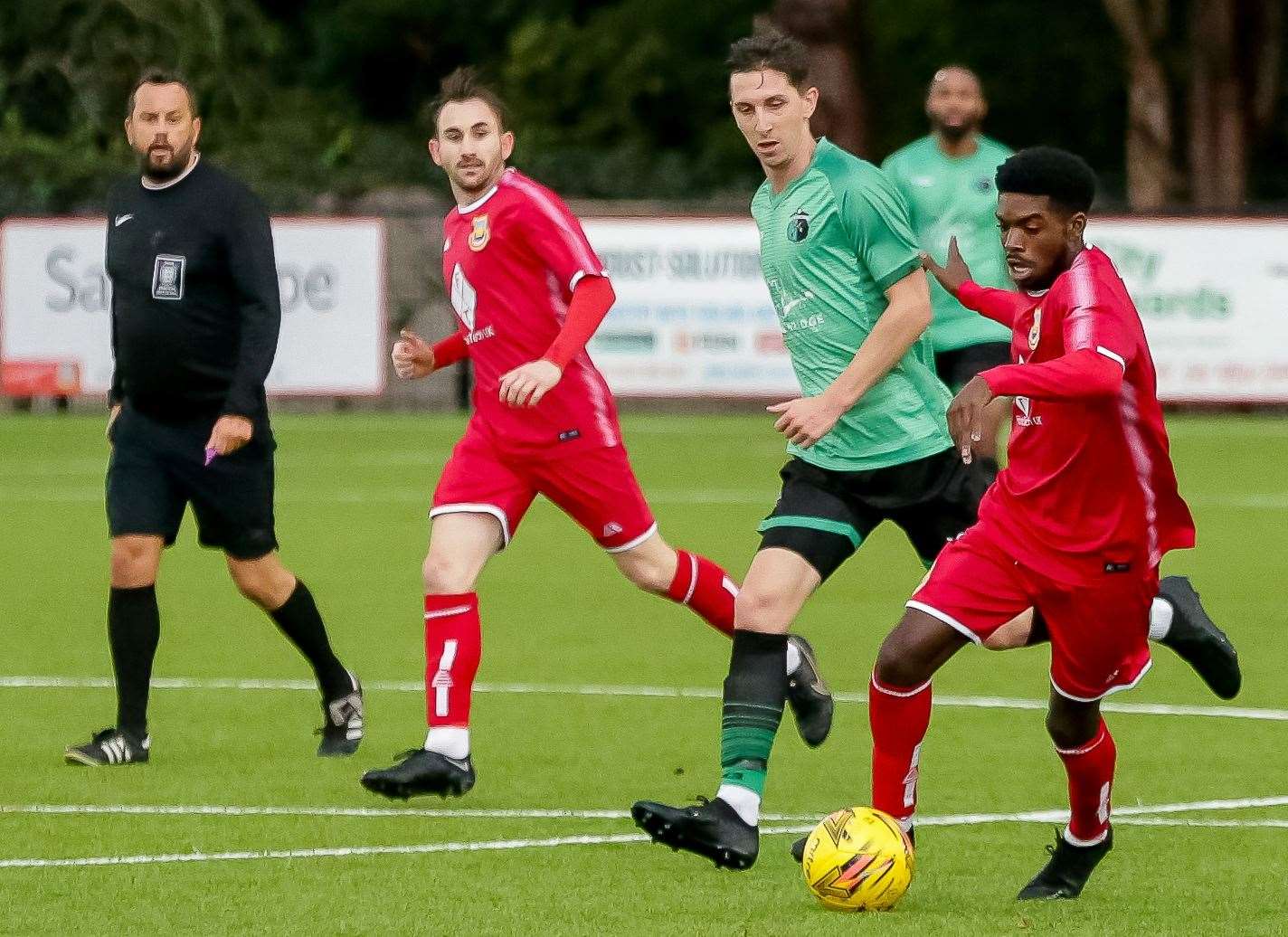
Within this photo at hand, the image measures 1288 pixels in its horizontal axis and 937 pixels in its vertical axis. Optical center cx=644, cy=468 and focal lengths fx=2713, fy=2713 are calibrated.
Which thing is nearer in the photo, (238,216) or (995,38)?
(238,216)

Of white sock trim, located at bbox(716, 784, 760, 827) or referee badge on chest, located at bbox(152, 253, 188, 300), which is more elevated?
referee badge on chest, located at bbox(152, 253, 188, 300)

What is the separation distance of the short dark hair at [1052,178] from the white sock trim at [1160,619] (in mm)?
1605

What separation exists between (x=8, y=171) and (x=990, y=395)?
30285 mm

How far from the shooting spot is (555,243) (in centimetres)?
805

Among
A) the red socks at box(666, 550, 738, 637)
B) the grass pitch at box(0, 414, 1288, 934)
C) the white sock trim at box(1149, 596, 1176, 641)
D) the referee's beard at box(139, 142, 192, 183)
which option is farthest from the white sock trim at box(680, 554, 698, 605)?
the referee's beard at box(139, 142, 192, 183)

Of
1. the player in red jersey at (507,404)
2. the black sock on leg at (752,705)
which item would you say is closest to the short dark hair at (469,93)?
the player in red jersey at (507,404)

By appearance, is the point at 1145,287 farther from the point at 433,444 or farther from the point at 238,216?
the point at 238,216

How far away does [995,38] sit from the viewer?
131 ft

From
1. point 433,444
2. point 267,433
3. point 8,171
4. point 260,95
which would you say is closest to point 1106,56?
point 260,95

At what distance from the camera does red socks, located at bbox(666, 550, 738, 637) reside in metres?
8.46

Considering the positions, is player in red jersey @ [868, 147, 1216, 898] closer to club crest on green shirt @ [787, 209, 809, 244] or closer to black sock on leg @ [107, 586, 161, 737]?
club crest on green shirt @ [787, 209, 809, 244]

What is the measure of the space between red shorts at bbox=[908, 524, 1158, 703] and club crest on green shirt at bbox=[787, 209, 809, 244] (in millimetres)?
1225

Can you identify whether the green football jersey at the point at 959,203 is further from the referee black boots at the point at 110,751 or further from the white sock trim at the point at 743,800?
the white sock trim at the point at 743,800

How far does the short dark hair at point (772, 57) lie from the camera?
735 centimetres
